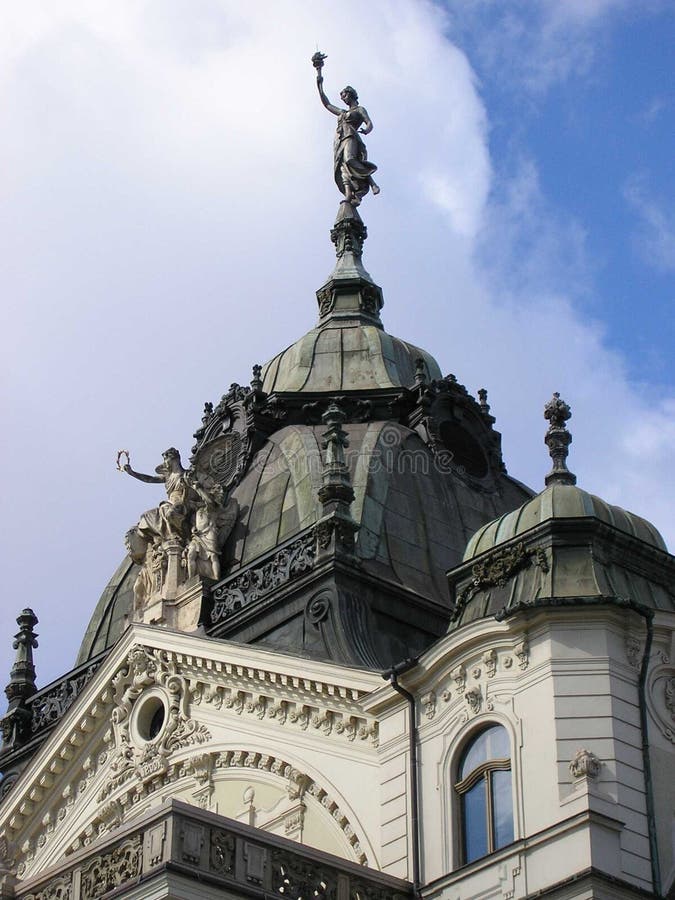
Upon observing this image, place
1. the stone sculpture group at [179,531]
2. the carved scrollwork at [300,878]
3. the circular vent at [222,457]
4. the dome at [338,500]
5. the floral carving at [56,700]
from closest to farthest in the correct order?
the carved scrollwork at [300,878]
the dome at [338,500]
the stone sculpture group at [179,531]
the floral carving at [56,700]
the circular vent at [222,457]

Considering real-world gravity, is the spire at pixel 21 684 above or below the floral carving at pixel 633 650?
above

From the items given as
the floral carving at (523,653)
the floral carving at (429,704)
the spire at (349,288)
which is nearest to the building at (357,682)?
the floral carving at (523,653)

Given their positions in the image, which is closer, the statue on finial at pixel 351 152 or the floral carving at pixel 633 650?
the floral carving at pixel 633 650

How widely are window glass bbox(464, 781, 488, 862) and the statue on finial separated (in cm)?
2540

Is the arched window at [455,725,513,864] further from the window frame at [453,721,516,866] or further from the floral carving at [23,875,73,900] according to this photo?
the floral carving at [23,875,73,900]

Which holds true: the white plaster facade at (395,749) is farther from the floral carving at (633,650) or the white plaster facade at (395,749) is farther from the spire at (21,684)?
the spire at (21,684)

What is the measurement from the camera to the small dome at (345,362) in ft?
154

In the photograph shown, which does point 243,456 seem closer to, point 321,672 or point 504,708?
point 321,672

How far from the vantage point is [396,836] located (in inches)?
1278

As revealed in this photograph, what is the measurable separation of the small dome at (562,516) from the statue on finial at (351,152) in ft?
70.3

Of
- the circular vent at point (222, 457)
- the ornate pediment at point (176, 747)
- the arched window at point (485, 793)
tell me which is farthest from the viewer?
the circular vent at point (222, 457)

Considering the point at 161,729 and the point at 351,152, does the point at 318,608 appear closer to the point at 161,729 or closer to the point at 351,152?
the point at 161,729

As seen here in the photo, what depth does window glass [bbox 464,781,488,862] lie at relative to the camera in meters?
31.5

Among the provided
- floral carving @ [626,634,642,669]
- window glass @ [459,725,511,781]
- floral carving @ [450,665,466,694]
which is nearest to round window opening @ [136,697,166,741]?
floral carving @ [450,665,466,694]
